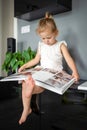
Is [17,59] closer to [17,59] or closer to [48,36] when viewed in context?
[17,59]

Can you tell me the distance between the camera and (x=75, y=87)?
3.10 feet

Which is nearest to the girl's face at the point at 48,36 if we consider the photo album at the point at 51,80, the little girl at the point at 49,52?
the little girl at the point at 49,52

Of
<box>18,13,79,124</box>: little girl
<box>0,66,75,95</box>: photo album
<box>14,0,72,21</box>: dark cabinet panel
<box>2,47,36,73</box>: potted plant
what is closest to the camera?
<box>0,66,75,95</box>: photo album

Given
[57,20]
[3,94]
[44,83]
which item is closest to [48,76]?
[44,83]

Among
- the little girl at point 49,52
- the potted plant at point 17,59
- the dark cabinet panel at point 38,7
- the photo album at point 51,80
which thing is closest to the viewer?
the photo album at point 51,80

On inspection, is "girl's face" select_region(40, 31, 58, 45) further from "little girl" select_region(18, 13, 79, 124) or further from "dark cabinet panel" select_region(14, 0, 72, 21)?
"dark cabinet panel" select_region(14, 0, 72, 21)

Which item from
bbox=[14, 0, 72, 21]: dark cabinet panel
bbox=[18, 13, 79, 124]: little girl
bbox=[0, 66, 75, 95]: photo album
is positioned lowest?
bbox=[0, 66, 75, 95]: photo album

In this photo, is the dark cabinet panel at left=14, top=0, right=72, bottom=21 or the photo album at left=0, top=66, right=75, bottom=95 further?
the dark cabinet panel at left=14, top=0, right=72, bottom=21

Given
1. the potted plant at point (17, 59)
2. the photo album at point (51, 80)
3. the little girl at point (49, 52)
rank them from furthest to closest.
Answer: the potted plant at point (17, 59) < the little girl at point (49, 52) < the photo album at point (51, 80)

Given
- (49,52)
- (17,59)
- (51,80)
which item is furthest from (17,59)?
(51,80)

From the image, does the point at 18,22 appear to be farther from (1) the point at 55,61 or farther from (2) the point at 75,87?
(2) the point at 75,87

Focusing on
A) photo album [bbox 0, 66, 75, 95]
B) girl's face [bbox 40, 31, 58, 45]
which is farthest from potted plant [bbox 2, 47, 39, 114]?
photo album [bbox 0, 66, 75, 95]

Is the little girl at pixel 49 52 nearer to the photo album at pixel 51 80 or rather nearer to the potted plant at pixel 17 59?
the photo album at pixel 51 80

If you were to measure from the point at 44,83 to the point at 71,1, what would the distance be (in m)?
0.87
